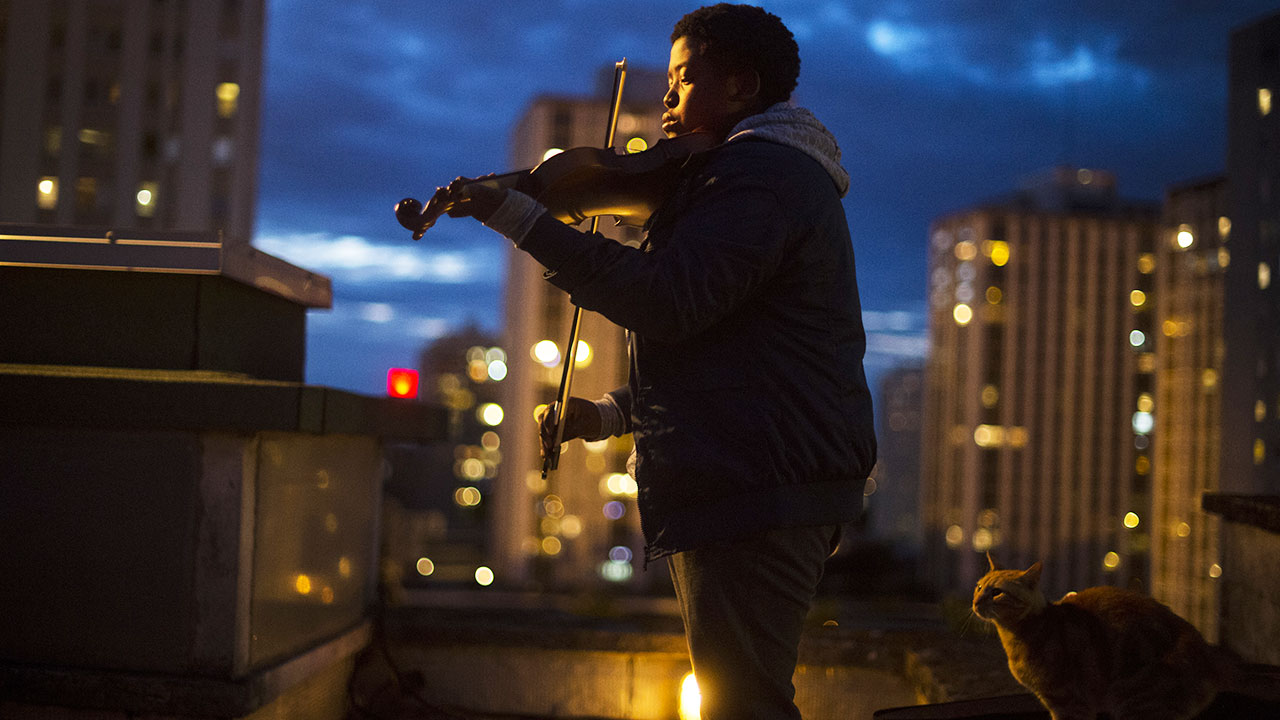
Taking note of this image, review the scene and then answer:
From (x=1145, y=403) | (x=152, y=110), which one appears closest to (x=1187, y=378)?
(x=1145, y=403)

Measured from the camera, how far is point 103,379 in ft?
8.41

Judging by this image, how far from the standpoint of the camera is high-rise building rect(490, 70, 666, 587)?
203 feet

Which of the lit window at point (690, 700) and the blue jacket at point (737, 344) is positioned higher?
the blue jacket at point (737, 344)

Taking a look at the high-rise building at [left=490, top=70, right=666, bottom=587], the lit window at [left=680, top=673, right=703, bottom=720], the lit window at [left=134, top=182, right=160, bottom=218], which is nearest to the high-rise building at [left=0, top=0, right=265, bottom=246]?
the lit window at [left=134, top=182, right=160, bottom=218]

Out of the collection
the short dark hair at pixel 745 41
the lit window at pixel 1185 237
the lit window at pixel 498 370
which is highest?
the lit window at pixel 1185 237

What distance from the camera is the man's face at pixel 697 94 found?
81.3 inches

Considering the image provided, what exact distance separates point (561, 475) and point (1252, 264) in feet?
127

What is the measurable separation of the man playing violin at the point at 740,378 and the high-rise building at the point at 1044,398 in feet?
270

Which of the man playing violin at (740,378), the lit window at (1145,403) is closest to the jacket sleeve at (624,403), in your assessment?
the man playing violin at (740,378)

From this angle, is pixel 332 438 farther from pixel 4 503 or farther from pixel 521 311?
pixel 521 311

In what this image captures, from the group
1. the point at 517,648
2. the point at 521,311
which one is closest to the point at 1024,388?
the point at 521,311

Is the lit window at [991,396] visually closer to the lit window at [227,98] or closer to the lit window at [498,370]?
the lit window at [227,98]

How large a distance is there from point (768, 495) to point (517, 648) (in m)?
2.09

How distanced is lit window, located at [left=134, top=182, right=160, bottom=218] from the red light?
46.4 metres
